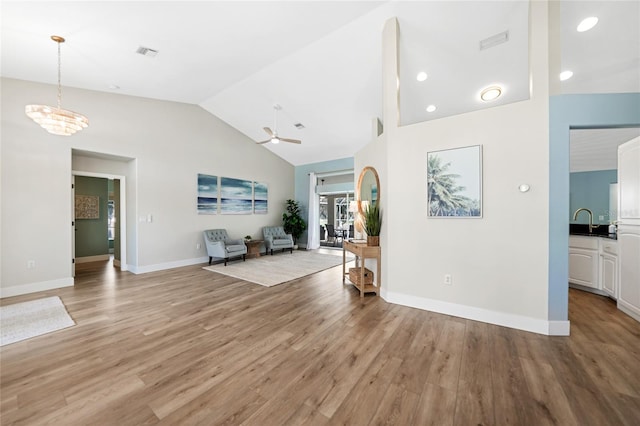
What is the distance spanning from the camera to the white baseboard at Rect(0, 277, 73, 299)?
3.64 m

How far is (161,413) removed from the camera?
4.90 ft

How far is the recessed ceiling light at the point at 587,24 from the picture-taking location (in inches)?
113

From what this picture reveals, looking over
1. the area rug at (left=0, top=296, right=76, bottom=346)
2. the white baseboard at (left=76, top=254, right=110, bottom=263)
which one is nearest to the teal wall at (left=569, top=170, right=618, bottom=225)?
the area rug at (left=0, top=296, right=76, bottom=346)

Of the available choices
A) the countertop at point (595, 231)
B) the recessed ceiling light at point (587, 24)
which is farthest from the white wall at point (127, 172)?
the countertop at point (595, 231)

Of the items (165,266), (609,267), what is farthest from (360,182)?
(165,266)

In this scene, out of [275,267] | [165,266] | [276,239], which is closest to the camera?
[165,266]

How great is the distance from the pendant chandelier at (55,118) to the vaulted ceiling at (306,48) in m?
0.68

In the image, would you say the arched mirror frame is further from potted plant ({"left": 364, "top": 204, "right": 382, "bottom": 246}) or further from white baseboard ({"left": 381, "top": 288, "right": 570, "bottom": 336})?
white baseboard ({"left": 381, "top": 288, "right": 570, "bottom": 336})

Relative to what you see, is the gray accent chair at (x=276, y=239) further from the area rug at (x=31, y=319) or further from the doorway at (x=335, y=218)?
the area rug at (x=31, y=319)

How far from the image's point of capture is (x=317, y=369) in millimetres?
1926

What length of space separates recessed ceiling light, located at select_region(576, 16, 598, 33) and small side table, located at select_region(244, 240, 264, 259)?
7.21m

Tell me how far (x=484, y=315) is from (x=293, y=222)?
627 cm

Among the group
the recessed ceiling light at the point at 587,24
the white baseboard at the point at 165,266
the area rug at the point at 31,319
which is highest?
the recessed ceiling light at the point at 587,24

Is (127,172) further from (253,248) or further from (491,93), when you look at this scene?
(491,93)
